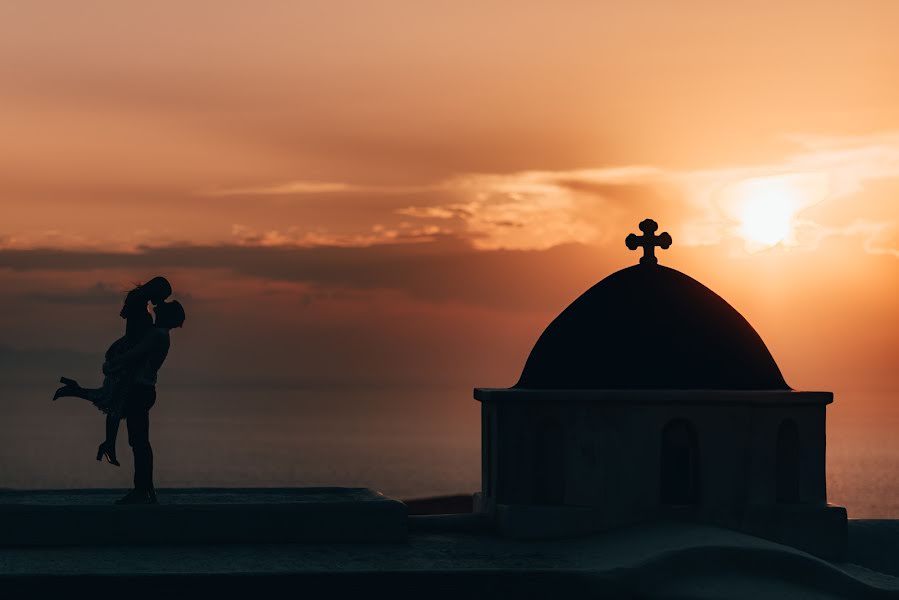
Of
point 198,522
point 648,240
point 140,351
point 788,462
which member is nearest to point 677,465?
point 788,462

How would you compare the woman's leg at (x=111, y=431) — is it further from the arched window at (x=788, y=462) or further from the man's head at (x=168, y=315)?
the arched window at (x=788, y=462)

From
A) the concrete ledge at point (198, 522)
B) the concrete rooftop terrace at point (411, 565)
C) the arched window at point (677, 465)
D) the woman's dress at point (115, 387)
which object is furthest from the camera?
the arched window at point (677, 465)

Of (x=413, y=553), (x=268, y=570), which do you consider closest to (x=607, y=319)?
(x=413, y=553)

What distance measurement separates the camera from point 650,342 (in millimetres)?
21250

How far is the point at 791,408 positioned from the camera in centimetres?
2105

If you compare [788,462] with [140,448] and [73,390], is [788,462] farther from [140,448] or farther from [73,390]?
[73,390]

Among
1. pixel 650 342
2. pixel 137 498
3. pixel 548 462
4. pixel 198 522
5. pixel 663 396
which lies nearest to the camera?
pixel 198 522

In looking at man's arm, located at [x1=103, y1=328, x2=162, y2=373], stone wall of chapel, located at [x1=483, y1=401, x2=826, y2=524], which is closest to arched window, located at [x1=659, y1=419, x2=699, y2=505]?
stone wall of chapel, located at [x1=483, y1=401, x2=826, y2=524]

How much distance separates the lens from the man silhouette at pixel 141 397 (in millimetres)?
19250

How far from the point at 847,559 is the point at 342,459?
173 m

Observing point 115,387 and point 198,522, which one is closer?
point 198,522

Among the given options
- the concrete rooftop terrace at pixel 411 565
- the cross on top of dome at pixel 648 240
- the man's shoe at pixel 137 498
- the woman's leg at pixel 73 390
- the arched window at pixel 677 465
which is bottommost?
the concrete rooftop terrace at pixel 411 565

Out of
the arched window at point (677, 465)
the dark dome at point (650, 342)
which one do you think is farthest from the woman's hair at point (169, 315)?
the arched window at point (677, 465)

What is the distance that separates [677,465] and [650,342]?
193cm
